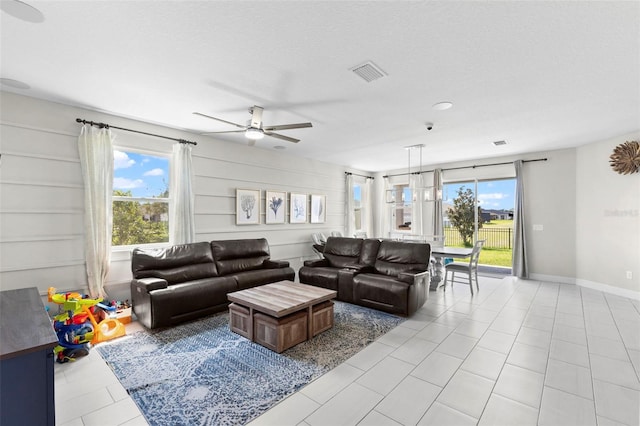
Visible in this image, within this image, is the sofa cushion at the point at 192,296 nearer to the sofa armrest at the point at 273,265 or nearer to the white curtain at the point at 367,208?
the sofa armrest at the point at 273,265

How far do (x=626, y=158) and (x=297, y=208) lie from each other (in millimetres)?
6048

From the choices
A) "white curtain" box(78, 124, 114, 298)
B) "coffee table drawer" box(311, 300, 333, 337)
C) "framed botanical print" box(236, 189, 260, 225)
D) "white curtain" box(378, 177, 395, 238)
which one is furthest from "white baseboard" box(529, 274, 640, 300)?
"white curtain" box(78, 124, 114, 298)

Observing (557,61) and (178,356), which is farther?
(178,356)

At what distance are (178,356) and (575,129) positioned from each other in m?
6.40

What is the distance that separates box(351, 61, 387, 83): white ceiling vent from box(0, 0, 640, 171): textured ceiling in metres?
0.07

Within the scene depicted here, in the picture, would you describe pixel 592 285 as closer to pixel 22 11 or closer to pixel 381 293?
pixel 381 293

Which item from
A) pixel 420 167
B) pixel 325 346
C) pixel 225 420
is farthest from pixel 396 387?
pixel 420 167

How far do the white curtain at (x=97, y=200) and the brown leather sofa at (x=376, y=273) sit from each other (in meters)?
2.90

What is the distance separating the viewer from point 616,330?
10.6 feet

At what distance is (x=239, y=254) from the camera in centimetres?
465

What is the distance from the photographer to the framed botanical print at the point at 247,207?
5145 millimetres

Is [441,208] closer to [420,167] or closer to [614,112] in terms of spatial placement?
[420,167]

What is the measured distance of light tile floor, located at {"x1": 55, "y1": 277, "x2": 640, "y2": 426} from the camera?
6.07 ft

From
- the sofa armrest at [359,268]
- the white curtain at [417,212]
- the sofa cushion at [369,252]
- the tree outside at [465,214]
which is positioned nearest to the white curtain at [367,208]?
the white curtain at [417,212]
